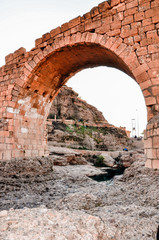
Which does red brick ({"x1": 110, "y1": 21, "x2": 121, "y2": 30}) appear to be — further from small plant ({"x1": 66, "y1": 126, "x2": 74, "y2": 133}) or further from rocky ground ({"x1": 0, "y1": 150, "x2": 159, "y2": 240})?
small plant ({"x1": 66, "y1": 126, "x2": 74, "y2": 133})

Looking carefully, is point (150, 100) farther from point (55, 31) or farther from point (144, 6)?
point (55, 31)

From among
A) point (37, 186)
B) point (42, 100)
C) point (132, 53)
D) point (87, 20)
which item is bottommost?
point (37, 186)

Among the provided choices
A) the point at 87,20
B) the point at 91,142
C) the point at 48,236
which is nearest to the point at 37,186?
the point at 48,236

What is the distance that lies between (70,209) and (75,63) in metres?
5.06

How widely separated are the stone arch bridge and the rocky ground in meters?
0.70

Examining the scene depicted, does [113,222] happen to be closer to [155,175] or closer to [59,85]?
[155,175]

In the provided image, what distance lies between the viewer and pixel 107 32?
4555 mm

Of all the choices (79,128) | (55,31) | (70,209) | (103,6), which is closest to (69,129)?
(79,128)

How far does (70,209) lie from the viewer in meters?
3.12

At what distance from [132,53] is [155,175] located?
2.96 metres

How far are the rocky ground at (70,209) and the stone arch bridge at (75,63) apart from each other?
0.70 m

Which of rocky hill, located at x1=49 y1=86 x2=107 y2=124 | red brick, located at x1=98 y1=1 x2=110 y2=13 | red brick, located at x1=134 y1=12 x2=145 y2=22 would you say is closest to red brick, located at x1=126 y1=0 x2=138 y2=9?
red brick, located at x1=134 y1=12 x2=145 y2=22

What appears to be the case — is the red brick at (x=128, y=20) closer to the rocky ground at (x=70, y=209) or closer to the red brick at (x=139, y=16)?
the red brick at (x=139, y=16)

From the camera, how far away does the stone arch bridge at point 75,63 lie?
153 inches
